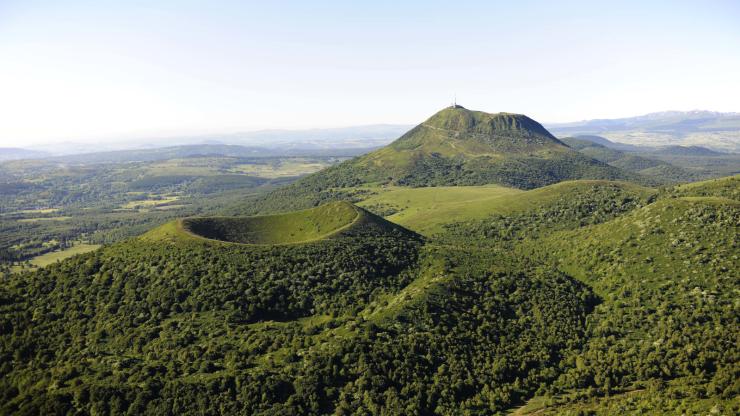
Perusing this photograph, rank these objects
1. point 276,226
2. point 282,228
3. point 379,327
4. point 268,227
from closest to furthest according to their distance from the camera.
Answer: point 379,327 → point 268,227 → point 282,228 → point 276,226

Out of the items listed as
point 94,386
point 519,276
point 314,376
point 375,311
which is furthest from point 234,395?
point 519,276

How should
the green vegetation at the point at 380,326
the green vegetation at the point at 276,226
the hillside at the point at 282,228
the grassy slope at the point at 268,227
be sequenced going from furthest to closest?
the green vegetation at the point at 276,226 → the grassy slope at the point at 268,227 → the hillside at the point at 282,228 → the green vegetation at the point at 380,326

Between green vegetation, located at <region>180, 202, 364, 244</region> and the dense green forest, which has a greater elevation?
green vegetation, located at <region>180, 202, 364, 244</region>

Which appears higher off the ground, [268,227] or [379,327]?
[268,227]

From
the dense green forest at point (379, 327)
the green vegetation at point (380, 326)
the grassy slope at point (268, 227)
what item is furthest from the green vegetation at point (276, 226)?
the dense green forest at point (379, 327)

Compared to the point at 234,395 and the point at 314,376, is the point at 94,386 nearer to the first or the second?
the point at 234,395

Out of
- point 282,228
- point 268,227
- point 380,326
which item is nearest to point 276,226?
point 282,228

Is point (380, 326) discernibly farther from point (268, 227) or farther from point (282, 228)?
point (268, 227)

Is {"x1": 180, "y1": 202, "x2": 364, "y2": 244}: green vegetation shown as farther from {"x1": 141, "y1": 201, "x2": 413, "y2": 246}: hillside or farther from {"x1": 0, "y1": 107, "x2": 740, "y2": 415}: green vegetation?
{"x1": 0, "y1": 107, "x2": 740, "y2": 415}: green vegetation

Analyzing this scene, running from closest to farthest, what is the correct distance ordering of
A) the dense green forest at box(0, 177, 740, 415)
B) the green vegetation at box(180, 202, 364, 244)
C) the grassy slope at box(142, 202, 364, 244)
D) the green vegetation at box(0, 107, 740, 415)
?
the green vegetation at box(0, 107, 740, 415) < the dense green forest at box(0, 177, 740, 415) < the grassy slope at box(142, 202, 364, 244) < the green vegetation at box(180, 202, 364, 244)

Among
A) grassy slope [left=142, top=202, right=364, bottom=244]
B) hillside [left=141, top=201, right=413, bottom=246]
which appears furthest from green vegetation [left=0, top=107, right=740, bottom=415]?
grassy slope [left=142, top=202, right=364, bottom=244]

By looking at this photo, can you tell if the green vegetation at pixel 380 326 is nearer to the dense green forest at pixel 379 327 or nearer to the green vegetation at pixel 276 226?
the dense green forest at pixel 379 327
